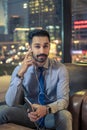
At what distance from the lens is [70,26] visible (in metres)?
4.21

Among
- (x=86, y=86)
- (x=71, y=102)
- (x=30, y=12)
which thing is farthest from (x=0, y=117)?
(x=30, y=12)

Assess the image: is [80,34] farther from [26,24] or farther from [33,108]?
[33,108]

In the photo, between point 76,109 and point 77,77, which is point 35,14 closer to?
point 77,77

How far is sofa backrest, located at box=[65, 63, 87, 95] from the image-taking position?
3033mm

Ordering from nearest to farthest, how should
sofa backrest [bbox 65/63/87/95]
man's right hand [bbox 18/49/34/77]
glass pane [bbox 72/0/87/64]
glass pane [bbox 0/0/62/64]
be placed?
man's right hand [bbox 18/49/34/77], sofa backrest [bbox 65/63/87/95], glass pane [bbox 0/0/62/64], glass pane [bbox 72/0/87/64]

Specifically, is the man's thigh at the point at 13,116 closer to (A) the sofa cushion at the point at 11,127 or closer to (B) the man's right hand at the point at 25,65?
(A) the sofa cushion at the point at 11,127

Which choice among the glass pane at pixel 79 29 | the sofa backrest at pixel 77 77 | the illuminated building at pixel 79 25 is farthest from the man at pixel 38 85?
the illuminated building at pixel 79 25

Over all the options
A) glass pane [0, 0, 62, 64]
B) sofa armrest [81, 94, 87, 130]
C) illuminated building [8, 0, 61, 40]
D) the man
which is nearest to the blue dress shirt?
the man

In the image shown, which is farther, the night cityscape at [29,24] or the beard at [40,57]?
the night cityscape at [29,24]

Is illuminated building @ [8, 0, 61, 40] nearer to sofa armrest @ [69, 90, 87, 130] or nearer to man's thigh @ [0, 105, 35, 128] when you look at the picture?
man's thigh @ [0, 105, 35, 128]

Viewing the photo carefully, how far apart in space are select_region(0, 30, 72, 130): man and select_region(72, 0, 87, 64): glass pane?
1966mm

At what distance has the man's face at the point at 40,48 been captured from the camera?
2150mm

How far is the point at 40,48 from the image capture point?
7.11 ft

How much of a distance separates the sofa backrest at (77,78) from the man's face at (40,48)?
3.15 ft
